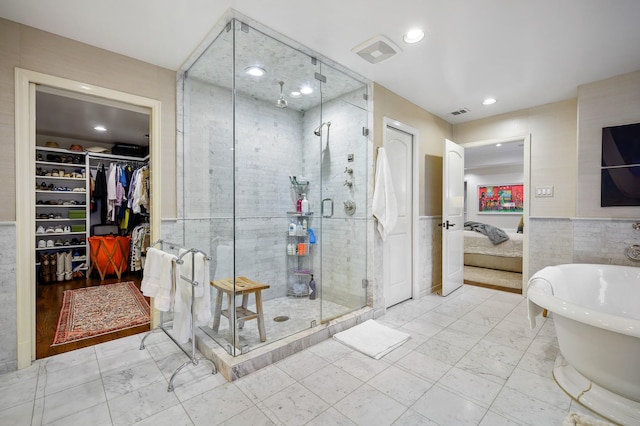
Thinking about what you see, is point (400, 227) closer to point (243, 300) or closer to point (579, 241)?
point (579, 241)

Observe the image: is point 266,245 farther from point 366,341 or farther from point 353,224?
point 366,341

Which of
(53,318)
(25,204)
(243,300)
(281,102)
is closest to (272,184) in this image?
(281,102)

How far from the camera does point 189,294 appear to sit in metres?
1.99

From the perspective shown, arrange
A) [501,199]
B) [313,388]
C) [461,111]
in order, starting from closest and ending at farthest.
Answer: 1. [313,388]
2. [461,111]
3. [501,199]

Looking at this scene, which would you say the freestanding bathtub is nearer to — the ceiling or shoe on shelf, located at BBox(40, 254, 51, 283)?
the ceiling

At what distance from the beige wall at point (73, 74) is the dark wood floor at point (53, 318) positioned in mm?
1086

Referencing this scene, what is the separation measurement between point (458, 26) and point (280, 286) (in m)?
2.79

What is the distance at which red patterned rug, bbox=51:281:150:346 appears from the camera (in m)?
2.56

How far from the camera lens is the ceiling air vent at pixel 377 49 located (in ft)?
7.16

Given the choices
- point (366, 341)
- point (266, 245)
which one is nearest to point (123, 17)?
point (266, 245)

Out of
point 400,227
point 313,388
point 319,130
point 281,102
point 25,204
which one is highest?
point 281,102

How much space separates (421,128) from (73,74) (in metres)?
3.54

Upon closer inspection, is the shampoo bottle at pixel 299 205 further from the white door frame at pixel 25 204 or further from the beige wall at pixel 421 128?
the white door frame at pixel 25 204

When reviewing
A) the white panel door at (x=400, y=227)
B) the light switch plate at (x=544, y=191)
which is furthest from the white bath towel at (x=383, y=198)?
the light switch plate at (x=544, y=191)
